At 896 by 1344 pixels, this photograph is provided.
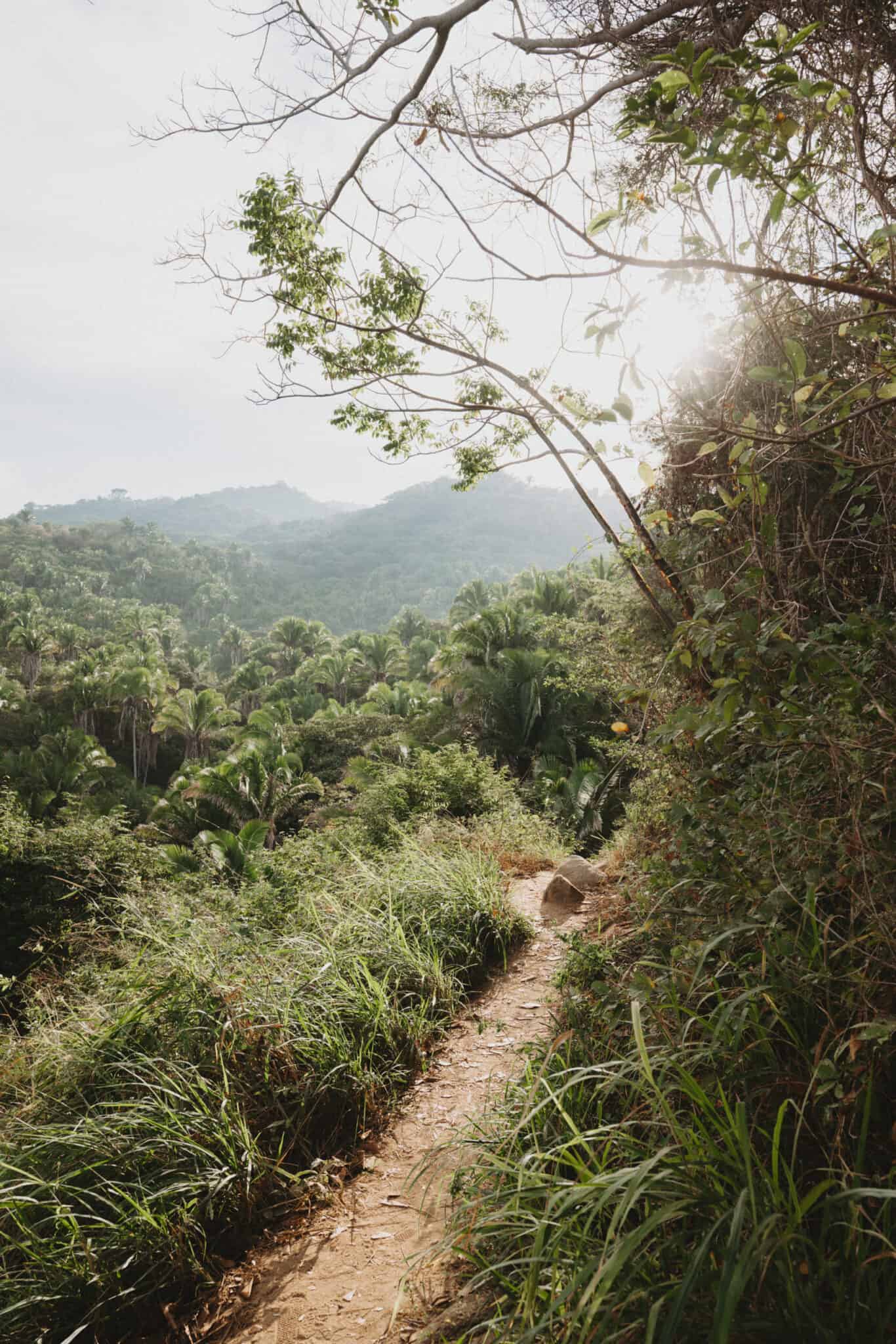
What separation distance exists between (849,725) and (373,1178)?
105 inches

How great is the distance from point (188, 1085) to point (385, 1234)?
0.97 m

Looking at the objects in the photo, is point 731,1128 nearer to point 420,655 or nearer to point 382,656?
point 420,655

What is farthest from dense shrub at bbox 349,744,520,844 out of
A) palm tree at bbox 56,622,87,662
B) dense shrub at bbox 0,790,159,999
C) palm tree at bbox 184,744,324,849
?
palm tree at bbox 56,622,87,662

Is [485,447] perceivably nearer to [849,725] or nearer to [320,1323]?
[849,725]

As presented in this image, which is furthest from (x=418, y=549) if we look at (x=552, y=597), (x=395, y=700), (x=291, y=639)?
(x=552, y=597)

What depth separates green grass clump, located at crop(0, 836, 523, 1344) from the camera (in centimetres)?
255

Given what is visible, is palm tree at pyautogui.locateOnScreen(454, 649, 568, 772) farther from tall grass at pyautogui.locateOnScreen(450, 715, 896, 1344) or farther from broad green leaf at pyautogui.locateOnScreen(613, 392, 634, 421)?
broad green leaf at pyautogui.locateOnScreen(613, 392, 634, 421)

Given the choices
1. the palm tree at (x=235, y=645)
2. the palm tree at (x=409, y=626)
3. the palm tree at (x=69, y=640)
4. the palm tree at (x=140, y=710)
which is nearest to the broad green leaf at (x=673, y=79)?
the palm tree at (x=140, y=710)

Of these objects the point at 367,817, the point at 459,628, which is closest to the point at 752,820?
the point at 367,817

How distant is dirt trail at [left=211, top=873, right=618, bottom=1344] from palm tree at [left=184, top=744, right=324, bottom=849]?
1551cm

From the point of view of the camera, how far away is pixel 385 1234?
268 centimetres

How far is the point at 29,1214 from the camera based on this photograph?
2691 mm

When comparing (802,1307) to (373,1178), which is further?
(373,1178)

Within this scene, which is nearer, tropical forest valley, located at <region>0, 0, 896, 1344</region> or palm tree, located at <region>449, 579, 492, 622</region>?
tropical forest valley, located at <region>0, 0, 896, 1344</region>
